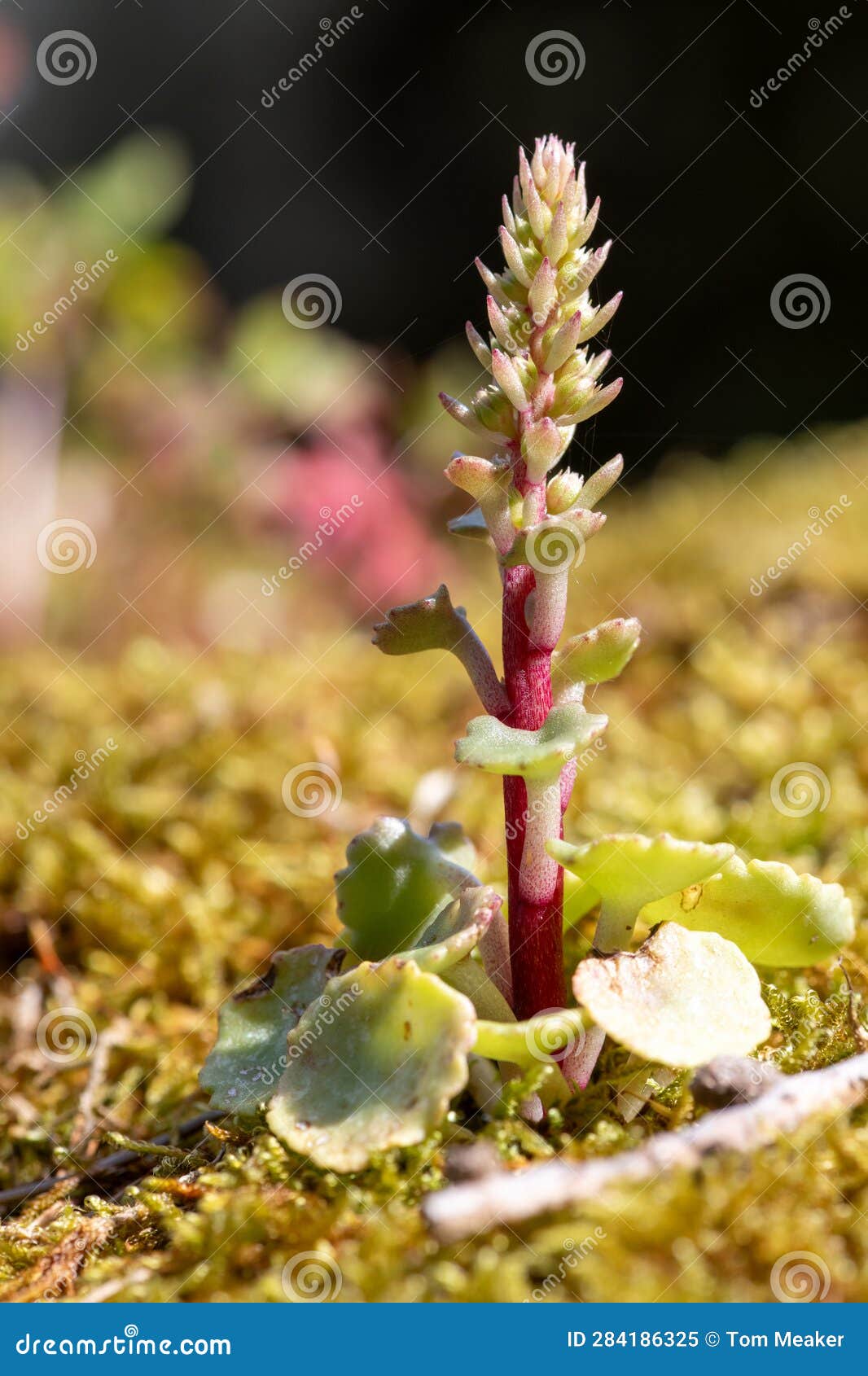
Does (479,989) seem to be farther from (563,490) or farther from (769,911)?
(563,490)

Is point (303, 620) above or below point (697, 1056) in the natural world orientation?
below

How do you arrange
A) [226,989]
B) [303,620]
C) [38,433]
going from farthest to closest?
1. [38,433]
2. [303,620]
3. [226,989]

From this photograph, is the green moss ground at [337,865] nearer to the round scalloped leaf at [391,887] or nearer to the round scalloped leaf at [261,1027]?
the round scalloped leaf at [261,1027]

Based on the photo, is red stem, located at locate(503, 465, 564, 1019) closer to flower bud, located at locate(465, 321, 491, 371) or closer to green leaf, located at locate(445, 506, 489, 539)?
green leaf, located at locate(445, 506, 489, 539)

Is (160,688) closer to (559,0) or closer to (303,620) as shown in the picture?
(303,620)

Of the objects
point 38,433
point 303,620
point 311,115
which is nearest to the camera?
point 303,620

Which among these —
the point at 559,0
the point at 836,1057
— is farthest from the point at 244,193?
the point at 836,1057
